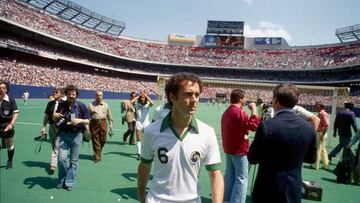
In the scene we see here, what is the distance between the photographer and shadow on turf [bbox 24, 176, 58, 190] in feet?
21.2

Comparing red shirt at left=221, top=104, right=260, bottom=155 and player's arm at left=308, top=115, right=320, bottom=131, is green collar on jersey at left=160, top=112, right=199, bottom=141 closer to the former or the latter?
red shirt at left=221, top=104, right=260, bottom=155

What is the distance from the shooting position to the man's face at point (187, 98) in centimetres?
245

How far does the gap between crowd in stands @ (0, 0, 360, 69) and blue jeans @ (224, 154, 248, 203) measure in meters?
49.4

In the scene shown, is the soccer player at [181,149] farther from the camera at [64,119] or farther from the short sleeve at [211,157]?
the camera at [64,119]

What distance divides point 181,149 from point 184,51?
8403 centimetres

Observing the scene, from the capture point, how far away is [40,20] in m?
53.2

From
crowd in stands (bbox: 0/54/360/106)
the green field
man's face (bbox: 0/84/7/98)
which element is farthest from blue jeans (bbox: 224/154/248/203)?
crowd in stands (bbox: 0/54/360/106)

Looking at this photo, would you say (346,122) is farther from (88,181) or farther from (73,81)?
(73,81)

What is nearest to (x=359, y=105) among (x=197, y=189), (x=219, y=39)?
(x=219, y=39)

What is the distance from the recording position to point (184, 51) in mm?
85188

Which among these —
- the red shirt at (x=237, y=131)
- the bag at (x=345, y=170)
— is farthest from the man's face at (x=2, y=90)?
the bag at (x=345, y=170)

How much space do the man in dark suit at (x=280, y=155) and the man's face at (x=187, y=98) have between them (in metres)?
1.12

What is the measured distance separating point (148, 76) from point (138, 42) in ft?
33.3

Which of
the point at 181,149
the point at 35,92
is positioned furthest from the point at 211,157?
the point at 35,92
